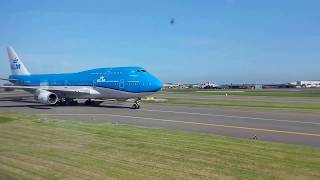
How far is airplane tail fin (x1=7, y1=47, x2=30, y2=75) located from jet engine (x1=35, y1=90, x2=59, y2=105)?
46.7 feet

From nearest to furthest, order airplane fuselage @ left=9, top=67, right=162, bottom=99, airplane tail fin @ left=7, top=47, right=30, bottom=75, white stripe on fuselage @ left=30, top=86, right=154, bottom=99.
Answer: airplane fuselage @ left=9, top=67, right=162, bottom=99, white stripe on fuselage @ left=30, top=86, right=154, bottom=99, airplane tail fin @ left=7, top=47, right=30, bottom=75

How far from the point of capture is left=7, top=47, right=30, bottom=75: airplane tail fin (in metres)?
57.0

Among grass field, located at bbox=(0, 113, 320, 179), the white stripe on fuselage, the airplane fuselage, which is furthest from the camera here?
the white stripe on fuselage

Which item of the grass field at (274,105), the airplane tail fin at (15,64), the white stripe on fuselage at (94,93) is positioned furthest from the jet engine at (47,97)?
the airplane tail fin at (15,64)

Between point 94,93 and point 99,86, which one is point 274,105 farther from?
point 94,93

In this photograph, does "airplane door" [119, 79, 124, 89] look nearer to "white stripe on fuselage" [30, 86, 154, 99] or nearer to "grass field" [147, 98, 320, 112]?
"white stripe on fuselage" [30, 86, 154, 99]

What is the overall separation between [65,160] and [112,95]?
31379 millimetres

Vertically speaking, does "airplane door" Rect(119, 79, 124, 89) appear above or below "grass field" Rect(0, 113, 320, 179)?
above

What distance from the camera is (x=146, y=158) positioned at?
11.2 m

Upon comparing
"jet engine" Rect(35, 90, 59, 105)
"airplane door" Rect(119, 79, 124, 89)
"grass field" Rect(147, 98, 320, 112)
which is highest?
"airplane door" Rect(119, 79, 124, 89)

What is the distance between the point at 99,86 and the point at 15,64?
778 inches

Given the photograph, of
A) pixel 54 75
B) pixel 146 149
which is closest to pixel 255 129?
pixel 146 149

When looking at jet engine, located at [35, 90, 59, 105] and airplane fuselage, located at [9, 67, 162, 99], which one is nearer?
airplane fuselage, located at [9, 67, 162, 99]

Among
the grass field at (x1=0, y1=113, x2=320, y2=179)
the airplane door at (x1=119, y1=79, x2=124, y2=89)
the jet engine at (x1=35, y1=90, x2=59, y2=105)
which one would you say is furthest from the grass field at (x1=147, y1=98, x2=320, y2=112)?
the grass field at (x1=0, y1=113, x2=320, y2=179)
